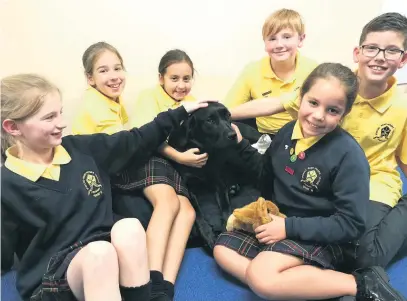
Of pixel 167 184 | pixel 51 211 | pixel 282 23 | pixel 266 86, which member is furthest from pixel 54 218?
pixel 282 23

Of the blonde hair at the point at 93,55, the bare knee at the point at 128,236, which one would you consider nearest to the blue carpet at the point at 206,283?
the bare knee at the point at 128,236

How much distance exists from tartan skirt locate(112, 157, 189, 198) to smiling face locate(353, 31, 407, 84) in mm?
655

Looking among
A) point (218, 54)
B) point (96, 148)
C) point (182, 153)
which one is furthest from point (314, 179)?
point (218, 54)

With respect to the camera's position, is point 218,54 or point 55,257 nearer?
point 55,257

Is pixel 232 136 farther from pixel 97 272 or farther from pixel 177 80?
pixel 97 272

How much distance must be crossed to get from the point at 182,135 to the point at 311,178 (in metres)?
0.43

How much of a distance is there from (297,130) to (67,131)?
1.09 m

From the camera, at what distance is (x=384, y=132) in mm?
1371

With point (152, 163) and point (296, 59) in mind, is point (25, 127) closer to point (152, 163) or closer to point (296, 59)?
point (152, 163)

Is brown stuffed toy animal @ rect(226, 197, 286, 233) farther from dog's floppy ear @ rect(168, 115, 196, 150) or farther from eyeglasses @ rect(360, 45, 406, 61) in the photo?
eyeglasses @ rect(360, 45, 406, 61)

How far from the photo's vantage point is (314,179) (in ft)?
3.98

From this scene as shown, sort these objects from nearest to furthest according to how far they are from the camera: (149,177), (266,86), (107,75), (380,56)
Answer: (380,56)
(149,177)
(107,75)
(266,86)

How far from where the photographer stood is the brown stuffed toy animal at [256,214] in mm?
1244

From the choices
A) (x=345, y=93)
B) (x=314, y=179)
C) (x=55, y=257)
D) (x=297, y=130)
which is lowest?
(x=55, y=257)
